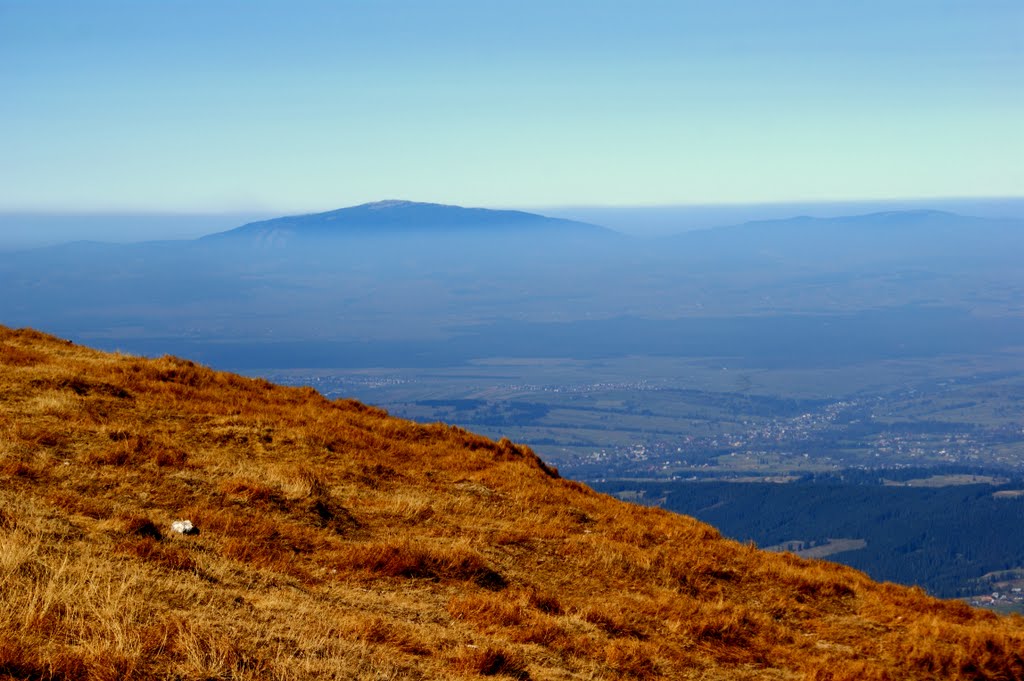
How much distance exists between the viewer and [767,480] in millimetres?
183375

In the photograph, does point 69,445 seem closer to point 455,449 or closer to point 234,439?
point 234,439

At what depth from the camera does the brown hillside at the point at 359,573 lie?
8.03 meters

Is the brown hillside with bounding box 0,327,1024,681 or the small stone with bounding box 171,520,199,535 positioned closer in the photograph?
the brown hillside with bounding box 0,327,1024,681

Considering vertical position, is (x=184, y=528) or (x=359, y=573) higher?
(x=184, y=528)

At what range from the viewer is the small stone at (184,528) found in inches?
461

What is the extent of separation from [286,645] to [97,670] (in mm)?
1739

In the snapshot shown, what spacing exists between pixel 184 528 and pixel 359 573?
2428 millimetres

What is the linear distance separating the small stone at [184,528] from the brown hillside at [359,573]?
0.18m

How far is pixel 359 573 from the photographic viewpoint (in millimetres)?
11844

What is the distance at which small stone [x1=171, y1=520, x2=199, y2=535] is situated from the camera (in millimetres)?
11711

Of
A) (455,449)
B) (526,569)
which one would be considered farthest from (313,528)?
(455,449)

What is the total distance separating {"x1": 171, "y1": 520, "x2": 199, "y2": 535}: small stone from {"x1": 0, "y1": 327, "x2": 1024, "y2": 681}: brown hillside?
179 mm

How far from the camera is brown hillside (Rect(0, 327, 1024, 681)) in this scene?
8.03 m

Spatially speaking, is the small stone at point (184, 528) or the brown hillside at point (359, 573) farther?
the small stone at point (184, 528)
